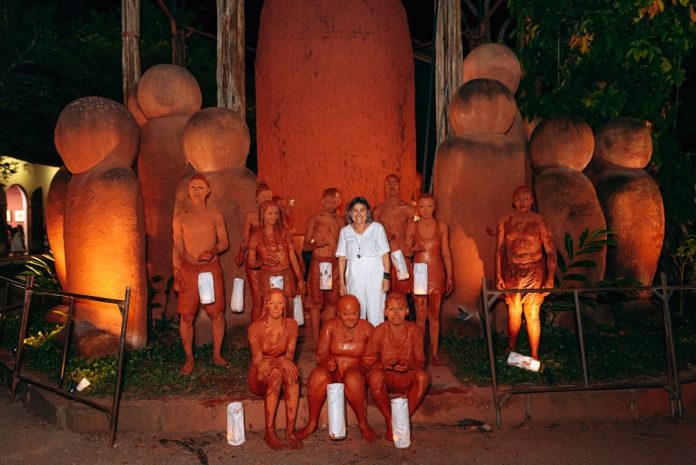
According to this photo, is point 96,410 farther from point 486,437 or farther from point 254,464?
point 486,437

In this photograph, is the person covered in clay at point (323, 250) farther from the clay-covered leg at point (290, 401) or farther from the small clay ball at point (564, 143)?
the small clay ball at point (564, 143)

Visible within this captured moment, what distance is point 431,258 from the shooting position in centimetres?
623

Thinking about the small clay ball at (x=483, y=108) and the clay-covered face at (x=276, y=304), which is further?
the small clay ball at (x=483, y=108)

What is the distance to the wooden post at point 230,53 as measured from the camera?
950cm

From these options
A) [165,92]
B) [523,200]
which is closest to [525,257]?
[523,200]

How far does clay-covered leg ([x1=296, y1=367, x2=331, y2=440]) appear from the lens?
4.79 metres

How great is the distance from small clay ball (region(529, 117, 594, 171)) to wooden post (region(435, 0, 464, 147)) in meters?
2.06

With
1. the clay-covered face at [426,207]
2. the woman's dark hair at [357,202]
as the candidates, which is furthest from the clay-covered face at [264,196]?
the clay-covered face at [426,207]

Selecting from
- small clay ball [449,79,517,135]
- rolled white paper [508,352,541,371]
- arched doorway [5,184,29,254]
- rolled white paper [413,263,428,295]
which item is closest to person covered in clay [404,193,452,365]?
rolled white paper [413,263,428,295]

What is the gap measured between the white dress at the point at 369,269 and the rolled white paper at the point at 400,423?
131 centimetres

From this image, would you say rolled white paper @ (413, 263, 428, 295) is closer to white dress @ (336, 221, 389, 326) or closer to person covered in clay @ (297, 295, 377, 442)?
white dress @ (336, 221, 389, 326)

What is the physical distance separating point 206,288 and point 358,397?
1.90m

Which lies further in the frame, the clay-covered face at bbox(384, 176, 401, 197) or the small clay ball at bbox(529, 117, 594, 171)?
the small clay ball at bbox(529, 117, 594, 171)

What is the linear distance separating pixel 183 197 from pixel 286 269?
1748mm
